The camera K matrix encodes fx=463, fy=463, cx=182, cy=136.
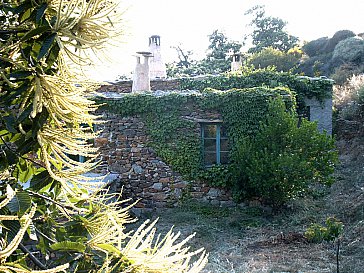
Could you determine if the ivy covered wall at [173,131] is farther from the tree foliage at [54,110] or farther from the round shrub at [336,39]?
the round shrub at [336,39]

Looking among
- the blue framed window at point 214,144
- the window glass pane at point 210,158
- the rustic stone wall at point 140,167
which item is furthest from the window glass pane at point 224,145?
the rustic stone wall at point 140,167

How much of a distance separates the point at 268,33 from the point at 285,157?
21449 millimetres

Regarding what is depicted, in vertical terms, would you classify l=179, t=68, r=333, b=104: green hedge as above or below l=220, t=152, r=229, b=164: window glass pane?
above

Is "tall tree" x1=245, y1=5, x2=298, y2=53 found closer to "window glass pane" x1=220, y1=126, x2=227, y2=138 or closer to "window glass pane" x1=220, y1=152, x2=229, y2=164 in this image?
"window glass pane" x1=220, y1=126, x2=227, y2=138

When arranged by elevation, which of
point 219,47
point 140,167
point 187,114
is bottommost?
point 140,167

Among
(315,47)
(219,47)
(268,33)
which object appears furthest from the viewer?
(219,47)

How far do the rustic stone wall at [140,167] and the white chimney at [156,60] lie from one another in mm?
5135

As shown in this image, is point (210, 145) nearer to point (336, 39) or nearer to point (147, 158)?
point (147, 158)

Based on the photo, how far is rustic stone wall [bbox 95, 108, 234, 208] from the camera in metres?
9.52

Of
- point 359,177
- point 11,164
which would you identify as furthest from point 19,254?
point 359,177

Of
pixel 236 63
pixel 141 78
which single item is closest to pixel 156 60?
pixel 236 63

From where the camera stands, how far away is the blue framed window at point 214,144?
9609mm

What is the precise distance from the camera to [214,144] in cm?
968

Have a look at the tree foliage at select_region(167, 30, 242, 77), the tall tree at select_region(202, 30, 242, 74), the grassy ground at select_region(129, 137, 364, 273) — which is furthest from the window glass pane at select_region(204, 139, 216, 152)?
the tall tree at select_region(202, 30, 242, 74)
